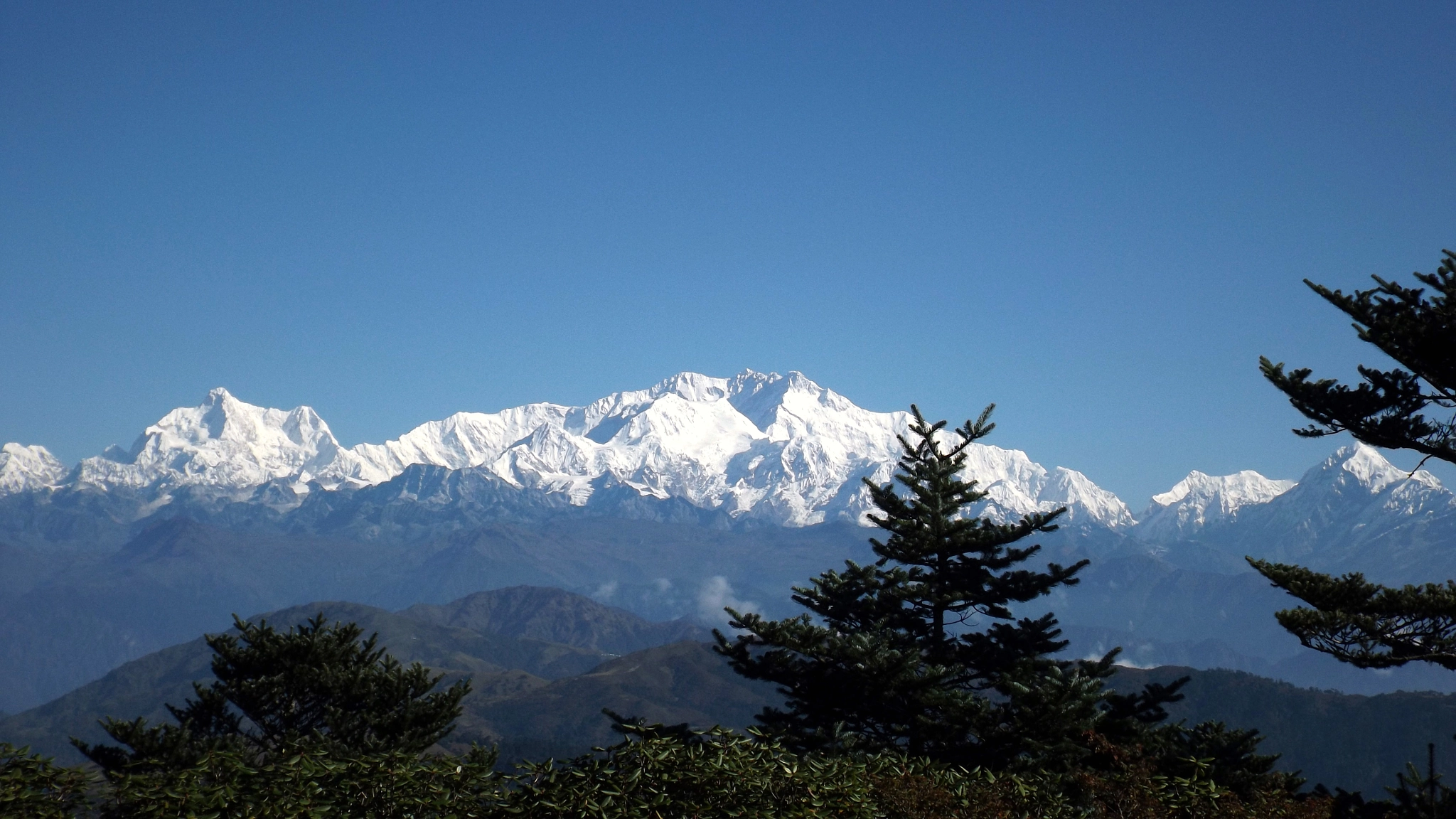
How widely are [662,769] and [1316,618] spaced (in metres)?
11.8

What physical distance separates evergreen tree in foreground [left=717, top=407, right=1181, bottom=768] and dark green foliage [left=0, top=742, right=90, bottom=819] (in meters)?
12.0

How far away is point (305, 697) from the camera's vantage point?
1407 inches

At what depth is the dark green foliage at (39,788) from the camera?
905 centimetres

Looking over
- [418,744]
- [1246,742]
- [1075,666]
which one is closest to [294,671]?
[418,744]

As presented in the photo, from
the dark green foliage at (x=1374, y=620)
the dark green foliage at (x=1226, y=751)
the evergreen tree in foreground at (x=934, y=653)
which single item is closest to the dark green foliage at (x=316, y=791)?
the evergreen tree in foreground at (x=934, y=653)

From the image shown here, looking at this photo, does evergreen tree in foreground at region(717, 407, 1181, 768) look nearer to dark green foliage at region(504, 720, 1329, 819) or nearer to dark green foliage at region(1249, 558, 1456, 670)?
dark green foliage at region(1249, 558, 1456, 670)

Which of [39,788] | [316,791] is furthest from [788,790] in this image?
[39,788]

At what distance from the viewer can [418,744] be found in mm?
33094

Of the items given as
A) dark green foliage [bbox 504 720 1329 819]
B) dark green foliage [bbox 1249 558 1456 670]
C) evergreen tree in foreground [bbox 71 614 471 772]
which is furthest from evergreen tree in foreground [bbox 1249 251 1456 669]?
evergreen tree in foreground [bbox 71 614 471 772]

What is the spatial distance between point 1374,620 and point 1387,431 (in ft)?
11.4

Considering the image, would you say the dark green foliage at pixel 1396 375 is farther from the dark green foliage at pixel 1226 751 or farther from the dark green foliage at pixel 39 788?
the dark green foliage at pixel 39 788

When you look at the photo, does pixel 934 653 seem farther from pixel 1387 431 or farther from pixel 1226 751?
pixel 1387 431

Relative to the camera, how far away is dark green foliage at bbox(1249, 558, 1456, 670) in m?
16.8

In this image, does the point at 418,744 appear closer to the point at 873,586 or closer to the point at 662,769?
the point at 873,586
